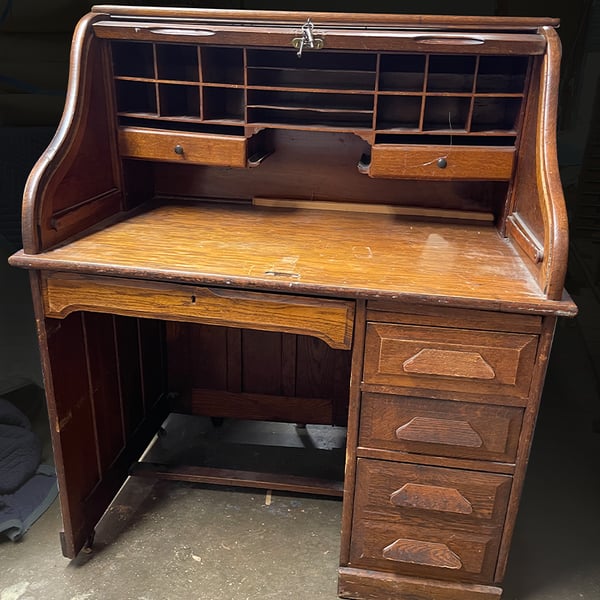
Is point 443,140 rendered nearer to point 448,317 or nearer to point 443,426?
point 448,317

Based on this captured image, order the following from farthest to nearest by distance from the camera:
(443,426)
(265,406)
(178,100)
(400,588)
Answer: (265,406), (178,100), (400,588), (443,426)

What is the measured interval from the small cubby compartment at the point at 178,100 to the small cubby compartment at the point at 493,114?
33.8 inches

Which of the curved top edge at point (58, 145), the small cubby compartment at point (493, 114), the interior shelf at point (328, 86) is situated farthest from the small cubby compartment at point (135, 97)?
the small cubby compartment at point (493, 114)

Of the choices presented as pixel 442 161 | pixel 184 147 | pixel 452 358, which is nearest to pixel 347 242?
pixel 442 161

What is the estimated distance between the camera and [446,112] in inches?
73.0

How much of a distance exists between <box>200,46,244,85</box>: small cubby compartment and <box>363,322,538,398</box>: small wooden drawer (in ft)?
3.07

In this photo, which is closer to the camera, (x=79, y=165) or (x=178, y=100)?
(x=79, y=165)

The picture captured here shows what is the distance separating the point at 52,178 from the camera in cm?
155

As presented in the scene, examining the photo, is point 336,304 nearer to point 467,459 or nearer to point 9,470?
point 467,459

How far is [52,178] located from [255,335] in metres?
0.99

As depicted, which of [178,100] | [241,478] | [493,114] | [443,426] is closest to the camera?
[443,426]

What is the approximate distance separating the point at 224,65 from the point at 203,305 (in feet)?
2.73

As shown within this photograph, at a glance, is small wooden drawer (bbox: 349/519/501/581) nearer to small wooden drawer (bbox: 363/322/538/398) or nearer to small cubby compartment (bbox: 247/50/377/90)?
small wooden drawer (bbox: 363/322/538/398)

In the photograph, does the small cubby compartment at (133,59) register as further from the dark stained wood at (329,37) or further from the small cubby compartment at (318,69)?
the small cubby compartment at (318,69)
